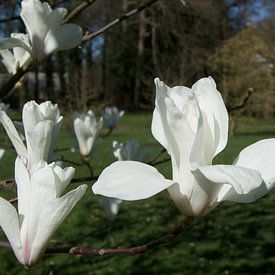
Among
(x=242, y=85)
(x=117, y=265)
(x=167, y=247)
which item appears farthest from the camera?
(x=242, y=85)

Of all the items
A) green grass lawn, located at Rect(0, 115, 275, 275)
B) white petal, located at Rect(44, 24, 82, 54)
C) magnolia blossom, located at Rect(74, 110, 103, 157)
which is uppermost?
white petal, located at Rect(44, 24, 82, 54)

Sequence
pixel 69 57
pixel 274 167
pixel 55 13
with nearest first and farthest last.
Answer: pixel 274 167 < pixel 55 13 < pixel 69 57

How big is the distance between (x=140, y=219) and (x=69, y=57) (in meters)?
17.1

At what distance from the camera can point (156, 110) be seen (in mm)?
687

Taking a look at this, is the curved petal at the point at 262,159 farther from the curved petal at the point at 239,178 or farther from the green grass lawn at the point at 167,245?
the green grass lawn at the point at 167,245

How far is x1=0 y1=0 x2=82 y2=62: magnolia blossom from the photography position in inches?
44.0

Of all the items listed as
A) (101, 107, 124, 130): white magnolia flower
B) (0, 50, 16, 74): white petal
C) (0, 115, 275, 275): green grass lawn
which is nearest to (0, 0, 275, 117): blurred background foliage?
(0, 115, 275, 275): green grass lawn

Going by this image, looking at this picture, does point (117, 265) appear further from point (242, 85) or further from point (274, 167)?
point (242, 85)

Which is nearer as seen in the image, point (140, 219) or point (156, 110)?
point (156, 110)

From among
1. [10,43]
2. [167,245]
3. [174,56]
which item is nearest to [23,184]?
[10,43]

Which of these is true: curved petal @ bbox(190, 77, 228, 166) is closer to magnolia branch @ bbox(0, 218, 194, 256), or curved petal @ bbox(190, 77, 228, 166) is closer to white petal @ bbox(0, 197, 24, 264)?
magnolia branch @ bbox(0, 218, 194, 256)

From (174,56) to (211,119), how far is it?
19.6 metres

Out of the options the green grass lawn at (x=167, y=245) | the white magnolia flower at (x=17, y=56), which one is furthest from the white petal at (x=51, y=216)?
the green grass lawn at (x=167, y=245)

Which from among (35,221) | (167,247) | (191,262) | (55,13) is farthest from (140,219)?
(35,221)
